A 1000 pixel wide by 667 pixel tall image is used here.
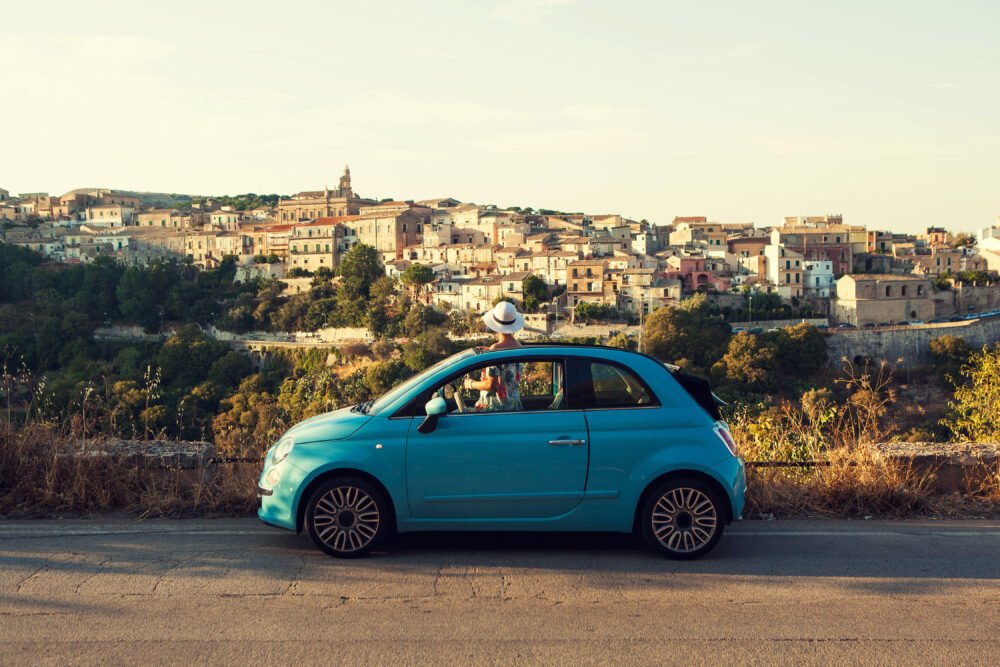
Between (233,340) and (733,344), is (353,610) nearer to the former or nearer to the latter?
(733,344)

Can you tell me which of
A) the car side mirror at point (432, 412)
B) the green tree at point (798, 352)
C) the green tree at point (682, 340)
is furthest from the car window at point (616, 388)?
the green tree at point (798, 352)

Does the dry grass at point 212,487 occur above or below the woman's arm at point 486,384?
below

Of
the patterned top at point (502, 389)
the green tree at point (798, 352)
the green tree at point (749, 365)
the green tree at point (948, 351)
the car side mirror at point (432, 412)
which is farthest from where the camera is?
the green tree at point (948, 351)

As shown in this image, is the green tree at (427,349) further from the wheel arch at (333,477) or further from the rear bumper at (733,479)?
the rear bumper at (733,479)

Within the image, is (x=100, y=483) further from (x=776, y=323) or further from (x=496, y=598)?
(x=776, y=323)

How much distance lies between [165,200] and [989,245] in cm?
11839

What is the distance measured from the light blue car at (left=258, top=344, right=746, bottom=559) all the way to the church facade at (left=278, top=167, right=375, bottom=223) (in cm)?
10353

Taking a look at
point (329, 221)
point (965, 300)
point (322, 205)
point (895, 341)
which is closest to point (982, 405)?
point (895, 341)

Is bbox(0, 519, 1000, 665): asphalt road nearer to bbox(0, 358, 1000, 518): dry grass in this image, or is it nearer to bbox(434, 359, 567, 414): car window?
bbox(0, 358, 1000, 518): dry grass

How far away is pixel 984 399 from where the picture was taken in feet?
32.0

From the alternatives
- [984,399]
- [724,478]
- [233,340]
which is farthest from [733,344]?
[724,478]

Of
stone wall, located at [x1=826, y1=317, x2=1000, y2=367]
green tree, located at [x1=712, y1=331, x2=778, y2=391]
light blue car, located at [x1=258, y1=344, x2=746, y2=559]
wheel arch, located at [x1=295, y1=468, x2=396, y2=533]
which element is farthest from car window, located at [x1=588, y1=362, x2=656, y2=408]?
stone wall, located at [x1=826, y1=317, x2=1000, y2=367]

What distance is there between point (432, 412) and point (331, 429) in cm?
57

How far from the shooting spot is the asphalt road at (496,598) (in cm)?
384
